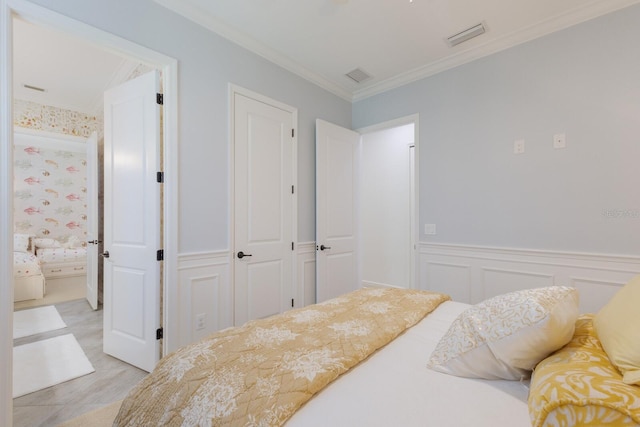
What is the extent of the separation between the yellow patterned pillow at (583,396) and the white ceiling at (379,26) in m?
2.23

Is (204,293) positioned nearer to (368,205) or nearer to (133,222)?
(133,222)

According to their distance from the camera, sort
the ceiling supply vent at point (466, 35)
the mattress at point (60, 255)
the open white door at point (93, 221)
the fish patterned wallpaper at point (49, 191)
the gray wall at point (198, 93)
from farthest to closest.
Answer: the fish patterned wallpaper at point (49, 191), the mattress at point (60, 255), the open white door at point (93, 221), the ceiling supply vent at point (466, 35), the gray wall at point (198, 93)

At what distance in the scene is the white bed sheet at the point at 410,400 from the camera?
75 centimetres

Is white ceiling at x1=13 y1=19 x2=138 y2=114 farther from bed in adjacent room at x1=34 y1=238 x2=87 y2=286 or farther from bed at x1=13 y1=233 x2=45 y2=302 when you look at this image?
bed in adjacent room at x1=34 y1=238 x2=87 y2=286

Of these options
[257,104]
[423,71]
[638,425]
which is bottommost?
[638,425]

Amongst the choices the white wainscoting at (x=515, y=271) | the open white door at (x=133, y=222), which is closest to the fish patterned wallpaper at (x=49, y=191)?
the open white door at (x=133, y=222)

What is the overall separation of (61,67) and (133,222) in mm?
2440

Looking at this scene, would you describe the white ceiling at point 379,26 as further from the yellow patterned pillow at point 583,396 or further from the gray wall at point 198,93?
the yellow patterned pillow at point 583,396

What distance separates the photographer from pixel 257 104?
105 inches

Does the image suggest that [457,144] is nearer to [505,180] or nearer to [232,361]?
[505,180]

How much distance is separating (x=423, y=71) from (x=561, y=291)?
8.79 ft

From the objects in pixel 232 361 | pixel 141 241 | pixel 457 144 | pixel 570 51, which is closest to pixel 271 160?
pixel 141 241

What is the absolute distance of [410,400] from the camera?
0.84m

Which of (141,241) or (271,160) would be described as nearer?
(141,241)
